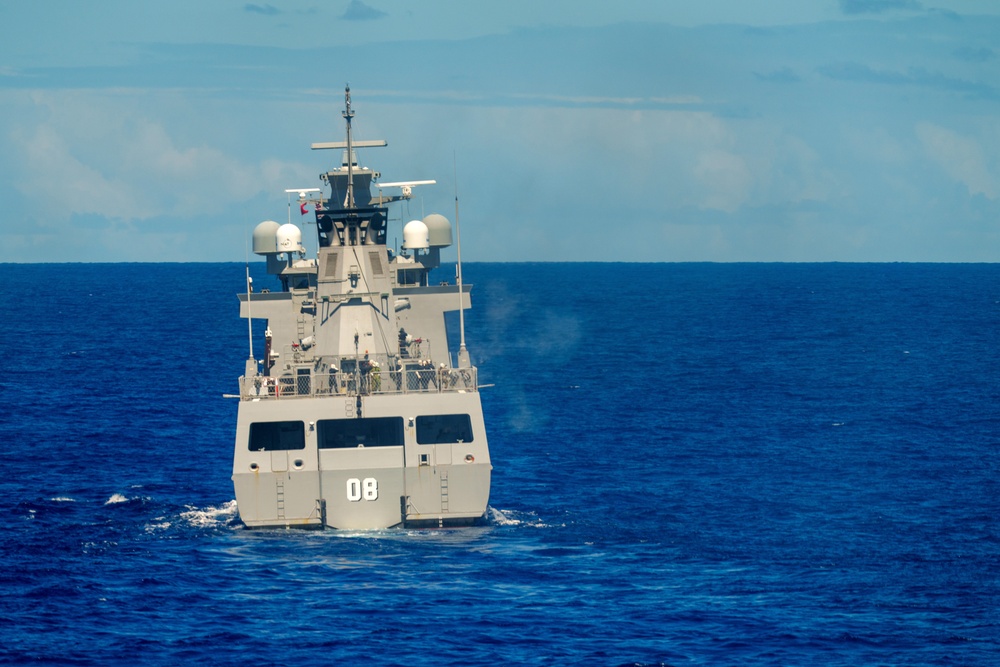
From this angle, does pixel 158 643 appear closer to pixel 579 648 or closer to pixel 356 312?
pixel 579 648

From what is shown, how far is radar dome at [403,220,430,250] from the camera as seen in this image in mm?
46250

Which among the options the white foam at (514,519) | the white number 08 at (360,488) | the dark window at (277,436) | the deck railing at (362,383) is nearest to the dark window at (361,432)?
the dark window at (277,436)

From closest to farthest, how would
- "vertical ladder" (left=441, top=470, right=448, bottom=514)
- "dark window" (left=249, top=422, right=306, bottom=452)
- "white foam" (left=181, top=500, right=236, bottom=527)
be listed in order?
"vertical ladder" (left=441, top=470, right=448, bottom=514) < "dark window" (left=249, top=422, right=306, bottom=452) < "white foam" (left=181, top=500, right=236, bottom=527)

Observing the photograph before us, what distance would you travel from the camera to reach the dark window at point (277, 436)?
36062 millimetres

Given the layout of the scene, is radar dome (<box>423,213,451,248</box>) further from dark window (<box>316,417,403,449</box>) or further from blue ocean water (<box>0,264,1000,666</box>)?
dark window (<box>316,417,403,449</box>)

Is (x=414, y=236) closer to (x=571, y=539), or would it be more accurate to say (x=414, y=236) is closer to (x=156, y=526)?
(x=156, y=526)

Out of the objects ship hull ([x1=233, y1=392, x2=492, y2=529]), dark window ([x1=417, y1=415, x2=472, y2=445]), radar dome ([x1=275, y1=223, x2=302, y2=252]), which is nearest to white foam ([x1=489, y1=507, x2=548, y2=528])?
ship hull ([x1=233, y1=392, x2=492, y2=529])

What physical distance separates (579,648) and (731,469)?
19852 millimetres

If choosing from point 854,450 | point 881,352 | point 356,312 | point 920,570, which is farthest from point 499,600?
point 881,352

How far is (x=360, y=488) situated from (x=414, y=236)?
12.7m

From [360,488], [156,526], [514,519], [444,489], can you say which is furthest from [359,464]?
[156,526]

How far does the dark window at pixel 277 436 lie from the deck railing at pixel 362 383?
910 mm

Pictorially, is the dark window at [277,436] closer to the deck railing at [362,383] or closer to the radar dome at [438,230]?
the deck railing at [362,383]

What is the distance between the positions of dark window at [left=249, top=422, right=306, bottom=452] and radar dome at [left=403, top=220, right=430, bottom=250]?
37.2ft
